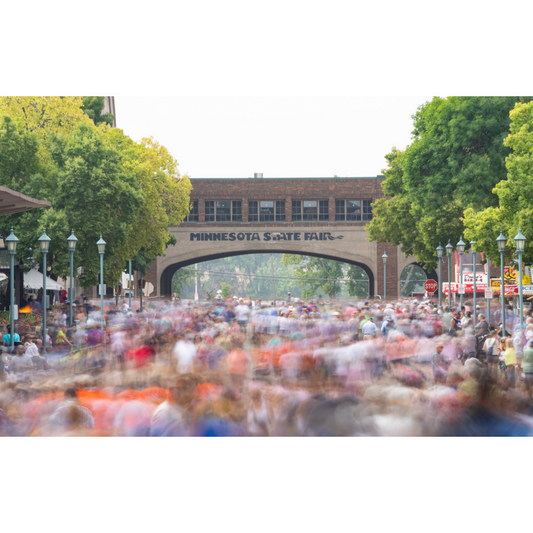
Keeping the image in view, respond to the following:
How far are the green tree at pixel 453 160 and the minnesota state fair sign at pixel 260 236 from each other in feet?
47.8

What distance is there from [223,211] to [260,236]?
3.39m

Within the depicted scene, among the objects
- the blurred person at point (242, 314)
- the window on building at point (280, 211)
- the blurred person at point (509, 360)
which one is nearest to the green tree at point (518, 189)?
the blurred person at point (509, 360)

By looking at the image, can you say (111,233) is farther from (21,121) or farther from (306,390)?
(306,390)

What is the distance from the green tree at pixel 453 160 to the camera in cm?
2838

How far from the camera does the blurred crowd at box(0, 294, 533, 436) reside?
10.1m

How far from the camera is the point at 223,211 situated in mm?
50125

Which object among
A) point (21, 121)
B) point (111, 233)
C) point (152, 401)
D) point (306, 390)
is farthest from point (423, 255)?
point (152, 401)

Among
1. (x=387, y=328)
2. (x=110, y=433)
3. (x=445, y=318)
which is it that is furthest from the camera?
(x=445, y=318)

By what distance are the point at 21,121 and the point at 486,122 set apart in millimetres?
19676

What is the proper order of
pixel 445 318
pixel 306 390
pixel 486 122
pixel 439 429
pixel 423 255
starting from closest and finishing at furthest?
pixel 439 429 → pixel 306 390 → pixel 445 318 → pixel 486 122 → pixel 423 255

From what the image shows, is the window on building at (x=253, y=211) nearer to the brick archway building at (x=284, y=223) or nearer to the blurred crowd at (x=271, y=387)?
the brick archway building at (x=284, y=223)

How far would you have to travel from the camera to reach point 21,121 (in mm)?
28547

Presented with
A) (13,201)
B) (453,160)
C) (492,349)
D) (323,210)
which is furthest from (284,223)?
(492,349)

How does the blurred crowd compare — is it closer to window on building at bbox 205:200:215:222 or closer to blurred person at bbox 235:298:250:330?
blurred person at bbox 235:298:250:330
